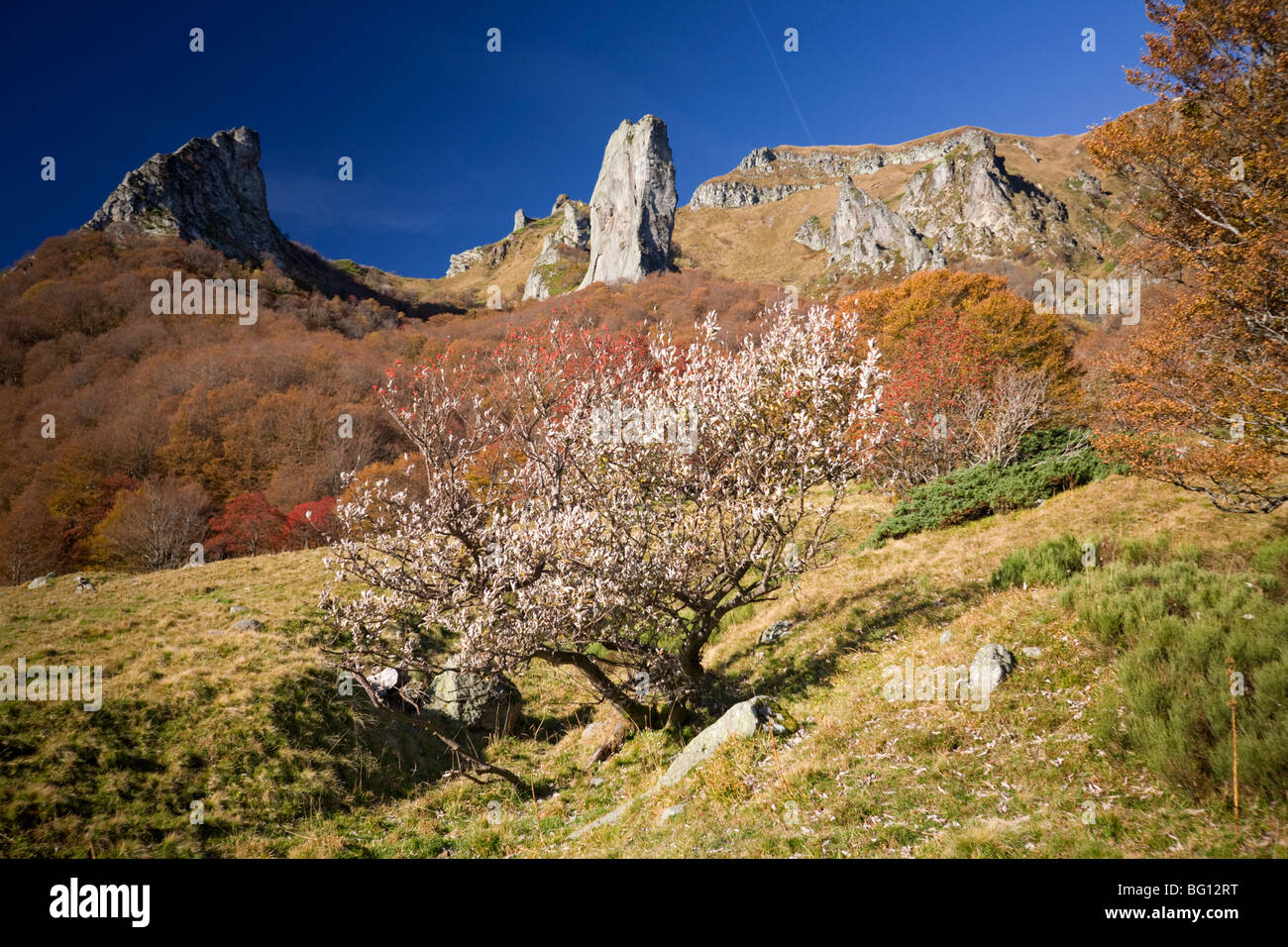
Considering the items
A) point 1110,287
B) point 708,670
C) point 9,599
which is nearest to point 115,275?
point 9,599

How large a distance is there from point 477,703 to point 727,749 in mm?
8162

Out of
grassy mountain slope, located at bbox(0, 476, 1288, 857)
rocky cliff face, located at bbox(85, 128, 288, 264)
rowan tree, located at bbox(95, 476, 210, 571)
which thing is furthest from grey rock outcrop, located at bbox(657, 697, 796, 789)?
rocky cliff face, located at bbox(85, 128, 288, 264)

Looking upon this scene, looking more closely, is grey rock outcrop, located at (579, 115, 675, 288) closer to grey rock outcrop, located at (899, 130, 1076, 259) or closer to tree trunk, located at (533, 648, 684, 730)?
grey rock outcrop, located at (899, 130, 1076, 259)

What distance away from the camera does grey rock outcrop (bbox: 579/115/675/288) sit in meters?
128

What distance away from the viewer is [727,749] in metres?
8.03

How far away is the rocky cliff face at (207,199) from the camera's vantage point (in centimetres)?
9462

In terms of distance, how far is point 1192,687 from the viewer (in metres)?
5.91

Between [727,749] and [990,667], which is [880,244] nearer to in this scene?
[990,667]

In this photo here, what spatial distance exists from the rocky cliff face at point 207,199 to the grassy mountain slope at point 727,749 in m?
113

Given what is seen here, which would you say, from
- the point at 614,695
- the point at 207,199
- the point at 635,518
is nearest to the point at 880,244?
the point at 207,199

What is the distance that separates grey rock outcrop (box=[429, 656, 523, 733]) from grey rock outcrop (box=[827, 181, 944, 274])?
131967mm

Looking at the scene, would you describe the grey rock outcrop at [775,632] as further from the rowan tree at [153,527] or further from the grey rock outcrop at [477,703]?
the rowan tree at [153,527]

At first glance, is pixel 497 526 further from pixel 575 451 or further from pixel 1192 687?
pixel 1192 687

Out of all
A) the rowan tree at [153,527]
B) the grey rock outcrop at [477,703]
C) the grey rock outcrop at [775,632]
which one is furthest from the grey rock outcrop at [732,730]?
the rowan tree at [153,527]
